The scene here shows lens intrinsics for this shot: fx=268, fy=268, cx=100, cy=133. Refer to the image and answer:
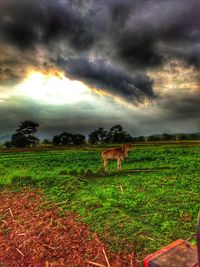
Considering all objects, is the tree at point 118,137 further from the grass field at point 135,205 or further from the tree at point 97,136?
the grass field at point 135,205

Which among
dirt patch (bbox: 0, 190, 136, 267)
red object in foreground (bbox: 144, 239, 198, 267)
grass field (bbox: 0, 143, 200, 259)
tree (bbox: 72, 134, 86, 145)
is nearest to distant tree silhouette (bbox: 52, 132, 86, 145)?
tree (bbox: 72, 134, 86, 145)

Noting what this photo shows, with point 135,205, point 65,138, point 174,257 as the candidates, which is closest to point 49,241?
point 135,205

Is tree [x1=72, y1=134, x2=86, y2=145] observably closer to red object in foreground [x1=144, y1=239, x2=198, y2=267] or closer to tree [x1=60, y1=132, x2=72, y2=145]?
tree [x1=60, y1=132, x2=72, y2=145]

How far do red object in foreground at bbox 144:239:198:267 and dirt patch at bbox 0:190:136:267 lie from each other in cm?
266

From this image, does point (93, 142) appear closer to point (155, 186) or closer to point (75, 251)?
point (155, 186)

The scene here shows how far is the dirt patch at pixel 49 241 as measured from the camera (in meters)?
6.63

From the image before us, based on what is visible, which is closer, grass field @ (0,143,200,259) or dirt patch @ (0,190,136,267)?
dirt patch @ (0,190,136,267)


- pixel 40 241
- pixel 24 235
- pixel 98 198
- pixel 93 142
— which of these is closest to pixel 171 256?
pixel 40 241

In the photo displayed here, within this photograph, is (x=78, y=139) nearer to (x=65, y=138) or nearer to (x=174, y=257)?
(x=65, y=138)

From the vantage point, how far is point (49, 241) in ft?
25.3

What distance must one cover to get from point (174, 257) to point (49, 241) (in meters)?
4.95

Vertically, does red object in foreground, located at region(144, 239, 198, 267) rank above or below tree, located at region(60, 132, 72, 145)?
below

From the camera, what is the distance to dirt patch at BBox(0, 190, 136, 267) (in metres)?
6.63

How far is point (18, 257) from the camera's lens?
288 inches
